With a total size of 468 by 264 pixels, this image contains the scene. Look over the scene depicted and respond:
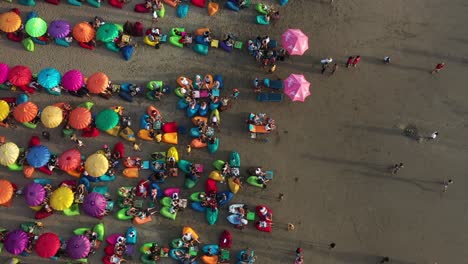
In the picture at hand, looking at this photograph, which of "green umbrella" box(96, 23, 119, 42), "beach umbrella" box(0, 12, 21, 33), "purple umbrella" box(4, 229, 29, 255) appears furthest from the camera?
"beach umbrella" box(0, 12, 21, 33)

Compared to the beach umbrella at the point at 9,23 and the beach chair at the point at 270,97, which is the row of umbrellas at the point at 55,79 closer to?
the beach umbrella at the point at 9,23

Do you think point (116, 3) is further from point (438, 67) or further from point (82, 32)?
point (438, 67)

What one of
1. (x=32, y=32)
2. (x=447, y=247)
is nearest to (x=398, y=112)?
(x=447, y=247)

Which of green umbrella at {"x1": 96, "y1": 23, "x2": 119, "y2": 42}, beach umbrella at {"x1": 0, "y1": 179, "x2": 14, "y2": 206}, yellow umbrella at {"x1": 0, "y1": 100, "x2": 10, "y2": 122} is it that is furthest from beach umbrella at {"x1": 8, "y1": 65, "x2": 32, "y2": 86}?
beach umbrella at {"x1": 0, "y1": 179, "x2": 14, "y2": 206}

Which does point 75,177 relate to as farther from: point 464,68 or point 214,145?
point 464,68

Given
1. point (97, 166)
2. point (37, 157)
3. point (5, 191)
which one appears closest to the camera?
point (5, 191)

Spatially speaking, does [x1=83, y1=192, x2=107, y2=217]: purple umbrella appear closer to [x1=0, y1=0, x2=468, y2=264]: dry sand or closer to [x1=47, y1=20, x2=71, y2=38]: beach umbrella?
[x1=0, y1=0, x2=468, y2=264]: dry sand

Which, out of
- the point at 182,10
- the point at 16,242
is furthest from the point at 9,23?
the point at 16,242
